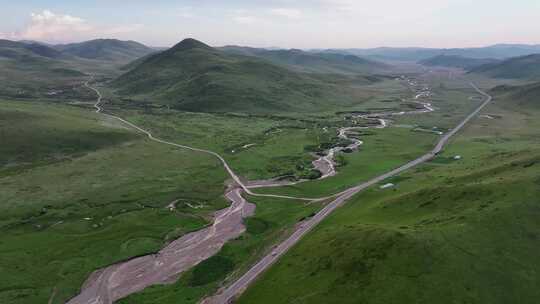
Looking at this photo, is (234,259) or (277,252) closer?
(277,252)

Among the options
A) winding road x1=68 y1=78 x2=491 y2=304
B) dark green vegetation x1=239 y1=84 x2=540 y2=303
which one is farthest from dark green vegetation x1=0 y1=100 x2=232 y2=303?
dark green vegetation x1=239 y1=84 x2=540 y2=303

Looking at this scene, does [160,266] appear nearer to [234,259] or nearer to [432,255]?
[234,259]

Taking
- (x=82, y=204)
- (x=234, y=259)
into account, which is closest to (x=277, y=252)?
(x=234, y=259)

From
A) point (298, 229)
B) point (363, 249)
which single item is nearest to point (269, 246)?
point (298, 229)

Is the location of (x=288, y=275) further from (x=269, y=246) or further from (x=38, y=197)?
(x=38, y=197)

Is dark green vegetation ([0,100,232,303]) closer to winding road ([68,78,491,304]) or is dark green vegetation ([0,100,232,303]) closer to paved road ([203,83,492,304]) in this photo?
winding road ([68,78,491,304])

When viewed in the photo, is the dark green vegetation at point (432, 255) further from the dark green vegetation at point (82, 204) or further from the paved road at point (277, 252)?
the dark green vegetation at point (82, 204)

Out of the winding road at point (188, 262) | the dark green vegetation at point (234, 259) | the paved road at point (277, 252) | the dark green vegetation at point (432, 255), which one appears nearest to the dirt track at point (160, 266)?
the winding road at point (188, 262)

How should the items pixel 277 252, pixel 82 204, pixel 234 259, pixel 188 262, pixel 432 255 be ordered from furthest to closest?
pixel 82 204 → pixel 188 262 → pixel 234 259 → pixel 277 252 → pixel 432 255

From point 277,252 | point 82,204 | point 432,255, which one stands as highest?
point 432,255
